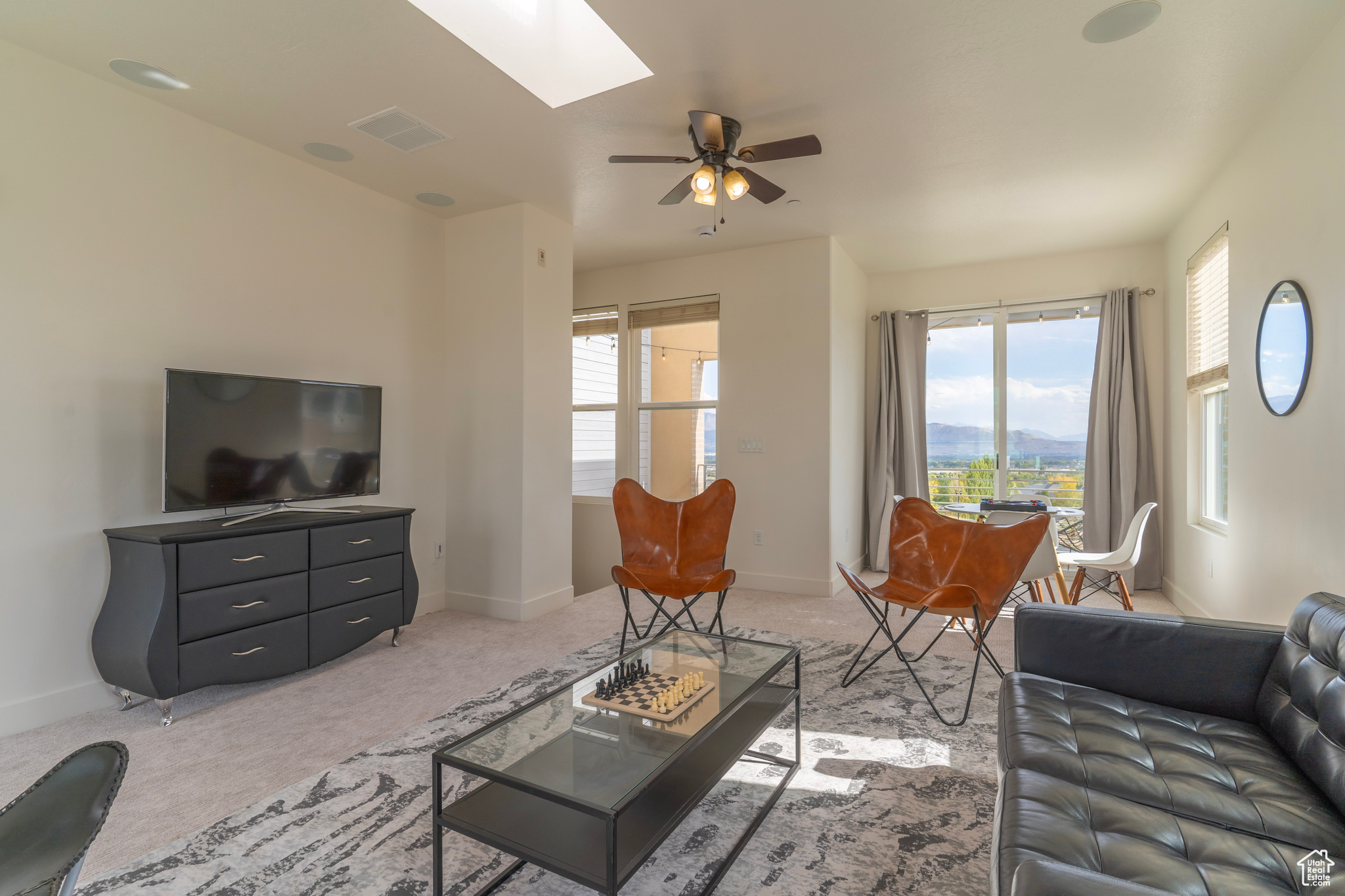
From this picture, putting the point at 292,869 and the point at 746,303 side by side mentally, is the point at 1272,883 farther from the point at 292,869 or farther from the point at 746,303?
the point at 746,303

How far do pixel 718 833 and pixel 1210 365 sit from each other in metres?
4.31

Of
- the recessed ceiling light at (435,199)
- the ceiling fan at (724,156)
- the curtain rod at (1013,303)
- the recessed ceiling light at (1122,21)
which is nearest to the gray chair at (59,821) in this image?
the ceiling fan at (724,156)

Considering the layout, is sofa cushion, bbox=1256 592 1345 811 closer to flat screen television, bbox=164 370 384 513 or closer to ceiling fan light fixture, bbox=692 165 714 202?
ceiling fan light fixture, bbox=692 165 714 202

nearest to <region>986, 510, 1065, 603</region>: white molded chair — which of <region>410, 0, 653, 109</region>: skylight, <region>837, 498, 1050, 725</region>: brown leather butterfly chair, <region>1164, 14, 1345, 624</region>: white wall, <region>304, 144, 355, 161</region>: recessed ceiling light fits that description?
<region>837, 498, 1050, 725</region>: brown leather butterfly chair

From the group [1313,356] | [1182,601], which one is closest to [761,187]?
[1313,356]

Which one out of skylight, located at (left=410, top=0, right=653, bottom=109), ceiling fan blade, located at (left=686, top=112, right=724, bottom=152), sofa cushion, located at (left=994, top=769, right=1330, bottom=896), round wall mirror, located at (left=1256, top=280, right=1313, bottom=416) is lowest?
sofa cushion, located at (left=994, top=769, right=1330, bottom=896)

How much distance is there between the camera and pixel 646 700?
190 cm

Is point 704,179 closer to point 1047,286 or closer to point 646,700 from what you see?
point 646,700

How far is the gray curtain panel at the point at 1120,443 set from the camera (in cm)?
496

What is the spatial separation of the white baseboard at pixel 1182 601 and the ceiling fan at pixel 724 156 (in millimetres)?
3636

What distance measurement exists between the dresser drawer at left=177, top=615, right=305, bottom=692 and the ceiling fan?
8.86 ft

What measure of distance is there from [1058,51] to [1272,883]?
9.21ft

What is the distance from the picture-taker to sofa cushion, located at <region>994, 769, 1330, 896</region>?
1.09 meters

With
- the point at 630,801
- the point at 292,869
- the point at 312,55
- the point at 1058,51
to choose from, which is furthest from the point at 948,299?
the point at 292,869
